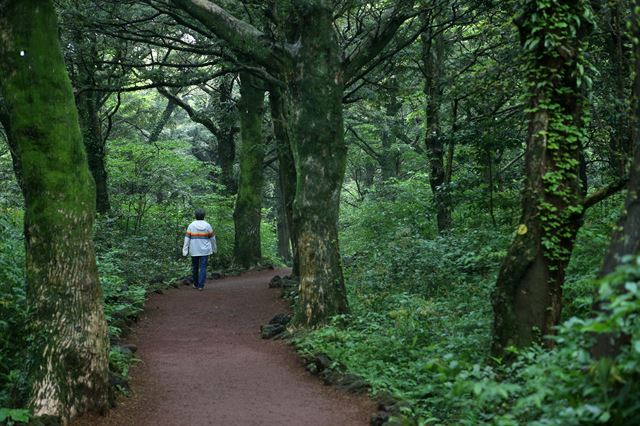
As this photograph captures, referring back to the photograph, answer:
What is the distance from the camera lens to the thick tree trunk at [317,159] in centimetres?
981

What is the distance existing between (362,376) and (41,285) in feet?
12.8

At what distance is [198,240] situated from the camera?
577 inches

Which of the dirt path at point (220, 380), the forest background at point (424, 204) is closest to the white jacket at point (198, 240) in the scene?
the forest background at point (424, 204)

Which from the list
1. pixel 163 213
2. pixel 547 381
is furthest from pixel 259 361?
pixel 163 213

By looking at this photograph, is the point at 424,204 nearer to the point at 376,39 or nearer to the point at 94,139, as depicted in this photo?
the point at 376,39

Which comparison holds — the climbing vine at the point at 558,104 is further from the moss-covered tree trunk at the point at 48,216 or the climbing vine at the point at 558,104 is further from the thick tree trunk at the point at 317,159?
the moss-covered tree trunk at the point at 48,216

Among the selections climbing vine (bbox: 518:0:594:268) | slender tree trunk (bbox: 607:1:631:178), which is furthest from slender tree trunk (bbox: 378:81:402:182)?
climbing vine (bbox: 518:0:594:268)

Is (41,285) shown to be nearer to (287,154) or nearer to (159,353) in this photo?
(159,353)

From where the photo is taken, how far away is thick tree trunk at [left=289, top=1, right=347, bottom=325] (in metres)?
9.81

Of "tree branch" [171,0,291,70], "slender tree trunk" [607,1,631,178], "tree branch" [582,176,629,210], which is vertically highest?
"tree branch" [171,0,291,70]

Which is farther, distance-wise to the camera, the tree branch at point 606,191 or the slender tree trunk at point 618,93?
the slender tree trunk at point 618,93

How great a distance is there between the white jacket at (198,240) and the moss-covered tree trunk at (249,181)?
4.06 metres

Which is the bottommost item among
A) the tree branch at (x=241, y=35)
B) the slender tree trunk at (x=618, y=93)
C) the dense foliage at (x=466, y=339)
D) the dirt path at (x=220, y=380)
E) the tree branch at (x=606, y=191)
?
the dirt path at (x=220, y=380)

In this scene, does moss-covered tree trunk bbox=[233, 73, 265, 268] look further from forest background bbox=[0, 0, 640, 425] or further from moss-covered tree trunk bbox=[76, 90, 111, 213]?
moss-covered tree trunk bbox=[76, 90, 111, 213]
